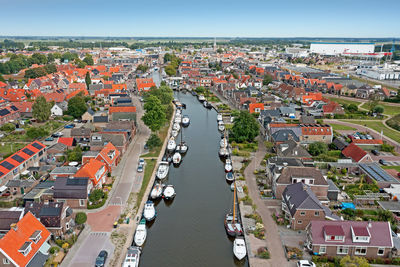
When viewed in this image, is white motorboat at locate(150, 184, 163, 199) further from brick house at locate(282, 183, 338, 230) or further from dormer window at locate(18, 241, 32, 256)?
brick house at locate(282, 183, 338, 230)

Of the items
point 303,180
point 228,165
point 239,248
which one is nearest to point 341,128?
point 228,165

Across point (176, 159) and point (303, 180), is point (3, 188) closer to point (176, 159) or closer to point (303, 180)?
point (176, 159)

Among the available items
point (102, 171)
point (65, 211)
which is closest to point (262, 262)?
point (65, 211)

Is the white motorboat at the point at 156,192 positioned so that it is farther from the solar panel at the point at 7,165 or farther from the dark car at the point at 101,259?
the solar panel at the point at 7,165

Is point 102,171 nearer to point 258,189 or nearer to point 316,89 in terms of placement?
point 258,189

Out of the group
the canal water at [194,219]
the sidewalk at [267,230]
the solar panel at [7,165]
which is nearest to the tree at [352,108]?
the canal water at [194,219]

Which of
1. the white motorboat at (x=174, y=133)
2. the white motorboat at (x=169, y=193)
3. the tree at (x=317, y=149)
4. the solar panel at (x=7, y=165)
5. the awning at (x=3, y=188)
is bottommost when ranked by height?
the white motorboat at (x=169, y=193)
